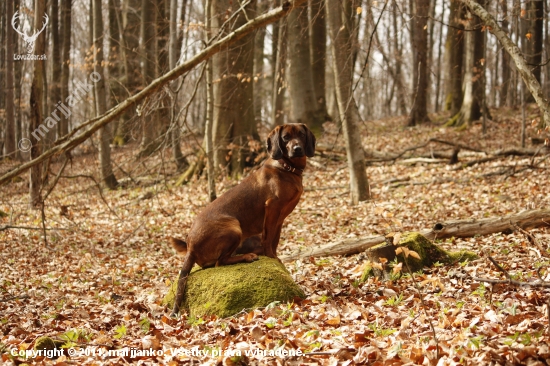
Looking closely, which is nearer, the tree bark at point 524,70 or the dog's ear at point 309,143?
the tree bark at point 524,70

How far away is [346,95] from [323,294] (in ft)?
20.5

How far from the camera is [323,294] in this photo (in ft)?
19.0

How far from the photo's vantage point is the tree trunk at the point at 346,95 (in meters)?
10.7

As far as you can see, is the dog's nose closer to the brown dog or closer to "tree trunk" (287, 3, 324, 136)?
the brown dog

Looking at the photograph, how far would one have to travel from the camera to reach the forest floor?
4.05m

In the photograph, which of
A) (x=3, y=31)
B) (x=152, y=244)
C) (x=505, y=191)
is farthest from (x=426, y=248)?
(x=3, y=31)

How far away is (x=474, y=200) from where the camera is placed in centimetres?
1055

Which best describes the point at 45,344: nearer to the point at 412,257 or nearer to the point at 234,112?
the point at 412,257

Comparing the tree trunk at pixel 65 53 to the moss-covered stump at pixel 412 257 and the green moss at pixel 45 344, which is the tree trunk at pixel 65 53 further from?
the moss-covered stump at pixel 412 257

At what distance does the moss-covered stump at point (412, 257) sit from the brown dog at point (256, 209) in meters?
1.22

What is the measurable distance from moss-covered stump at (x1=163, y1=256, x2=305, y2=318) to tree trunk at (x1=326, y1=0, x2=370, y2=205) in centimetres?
541

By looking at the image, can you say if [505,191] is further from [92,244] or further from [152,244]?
[92,244]

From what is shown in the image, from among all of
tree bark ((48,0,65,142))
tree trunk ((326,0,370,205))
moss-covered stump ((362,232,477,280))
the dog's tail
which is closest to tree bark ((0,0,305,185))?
the dog's tail

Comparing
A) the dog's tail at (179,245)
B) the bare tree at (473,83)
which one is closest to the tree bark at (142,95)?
the dog's tail at (179,245)
